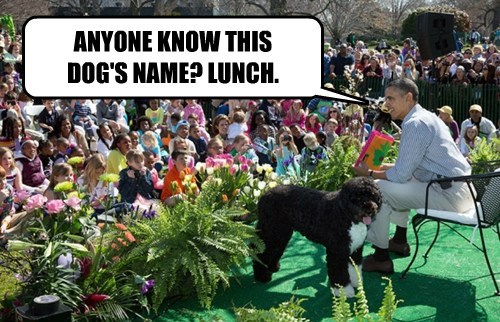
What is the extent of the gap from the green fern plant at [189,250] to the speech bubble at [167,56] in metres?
2.09

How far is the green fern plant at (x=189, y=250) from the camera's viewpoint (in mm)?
5559

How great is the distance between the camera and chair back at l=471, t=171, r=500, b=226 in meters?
5.93

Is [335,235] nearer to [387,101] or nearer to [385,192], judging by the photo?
[385,192]

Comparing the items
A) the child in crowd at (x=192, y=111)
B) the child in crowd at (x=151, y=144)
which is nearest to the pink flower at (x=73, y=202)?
the child in crowd at (x=151, y=144)

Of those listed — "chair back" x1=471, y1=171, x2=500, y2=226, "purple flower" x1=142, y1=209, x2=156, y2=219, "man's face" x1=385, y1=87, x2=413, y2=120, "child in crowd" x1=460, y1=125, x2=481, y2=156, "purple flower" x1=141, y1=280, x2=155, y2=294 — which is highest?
"man's face" x1=385, y1=87, x2=413, y2=120

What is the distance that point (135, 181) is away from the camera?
863cm

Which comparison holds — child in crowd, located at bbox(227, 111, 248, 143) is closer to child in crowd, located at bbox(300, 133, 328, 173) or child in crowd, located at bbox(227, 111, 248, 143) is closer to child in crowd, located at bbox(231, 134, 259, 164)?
child in crowd, located at bbox(231, 134, 259, 164)

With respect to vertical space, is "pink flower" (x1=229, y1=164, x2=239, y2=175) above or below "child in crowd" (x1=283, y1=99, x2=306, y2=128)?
above

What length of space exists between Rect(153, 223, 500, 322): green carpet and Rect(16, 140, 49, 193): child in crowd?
417 centimetres

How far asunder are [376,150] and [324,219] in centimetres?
128

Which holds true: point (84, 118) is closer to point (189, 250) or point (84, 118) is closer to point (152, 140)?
point (152, 140)

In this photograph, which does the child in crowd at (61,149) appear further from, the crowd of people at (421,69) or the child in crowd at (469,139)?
the crowd of people at (421,69)

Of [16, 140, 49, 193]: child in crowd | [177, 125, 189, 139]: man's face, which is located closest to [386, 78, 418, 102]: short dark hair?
[16, 140, 49, 193]: child in crowd

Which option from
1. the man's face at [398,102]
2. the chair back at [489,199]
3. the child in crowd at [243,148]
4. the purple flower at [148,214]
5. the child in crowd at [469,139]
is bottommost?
the child in crowd at [469,139]
